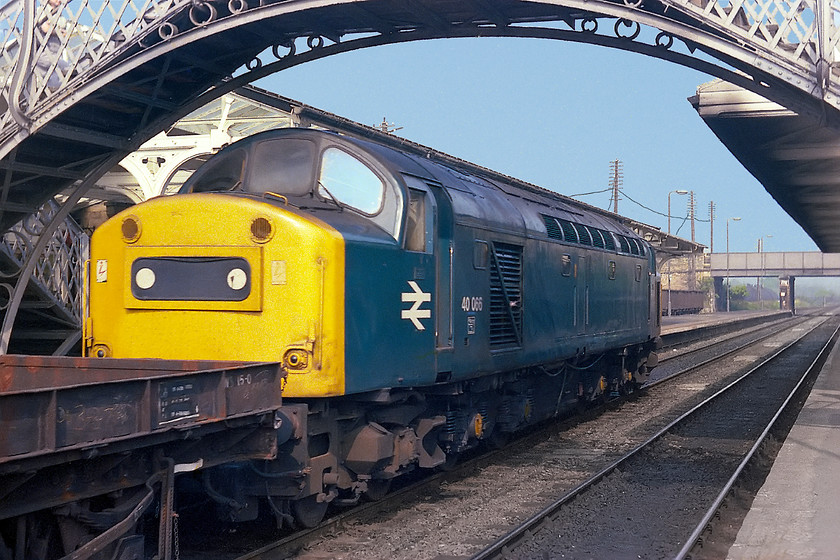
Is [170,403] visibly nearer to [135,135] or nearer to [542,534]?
[542,534]

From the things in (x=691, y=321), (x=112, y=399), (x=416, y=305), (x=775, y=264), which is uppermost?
(x=775, y=264)

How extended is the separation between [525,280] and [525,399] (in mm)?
1798

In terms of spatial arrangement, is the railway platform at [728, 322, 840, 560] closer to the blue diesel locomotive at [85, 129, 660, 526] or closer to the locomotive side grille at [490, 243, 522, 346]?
the blue diesel locomotive at [85, 129, 660, 526]

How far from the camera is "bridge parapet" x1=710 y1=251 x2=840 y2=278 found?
91500mm

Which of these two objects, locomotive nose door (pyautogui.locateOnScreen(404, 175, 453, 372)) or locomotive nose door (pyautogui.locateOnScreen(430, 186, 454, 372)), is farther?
locomotive nose door (pyautogui.locateOnScreen(430, 186, 454, 372))

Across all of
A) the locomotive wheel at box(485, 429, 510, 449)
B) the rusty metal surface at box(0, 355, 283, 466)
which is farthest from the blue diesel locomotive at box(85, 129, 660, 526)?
the locomotive wheel at box(485, 429, 510, 449)

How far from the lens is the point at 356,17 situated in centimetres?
1374

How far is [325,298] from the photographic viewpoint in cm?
748

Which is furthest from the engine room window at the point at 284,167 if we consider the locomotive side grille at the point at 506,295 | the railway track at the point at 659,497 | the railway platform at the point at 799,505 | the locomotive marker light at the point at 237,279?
the railway platform at the point at 799,505

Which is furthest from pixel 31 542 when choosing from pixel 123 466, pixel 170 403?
pixel 170 403

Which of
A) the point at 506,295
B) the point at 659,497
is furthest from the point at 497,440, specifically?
the point at 659,497

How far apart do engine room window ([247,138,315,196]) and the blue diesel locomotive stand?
0.5 inches

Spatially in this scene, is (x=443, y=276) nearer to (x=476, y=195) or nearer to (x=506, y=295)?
(x=476, y=195)

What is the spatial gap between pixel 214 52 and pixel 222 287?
320 inches
